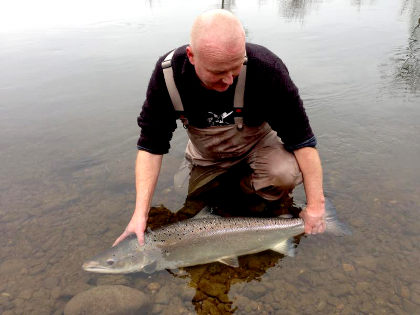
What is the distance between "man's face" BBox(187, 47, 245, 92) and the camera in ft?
8.16

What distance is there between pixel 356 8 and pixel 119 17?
9.92 meters

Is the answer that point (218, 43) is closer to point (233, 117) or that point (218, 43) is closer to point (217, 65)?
point (217, 65)

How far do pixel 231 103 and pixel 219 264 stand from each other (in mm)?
1479

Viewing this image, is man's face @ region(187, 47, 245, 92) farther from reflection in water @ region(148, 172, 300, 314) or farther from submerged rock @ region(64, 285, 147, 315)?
submerged rock @ region(64, 285, 147, 315)

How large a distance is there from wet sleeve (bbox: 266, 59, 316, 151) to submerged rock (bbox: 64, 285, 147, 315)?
1.83 meters

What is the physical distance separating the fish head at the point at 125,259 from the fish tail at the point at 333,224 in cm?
163

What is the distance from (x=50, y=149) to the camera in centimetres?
556

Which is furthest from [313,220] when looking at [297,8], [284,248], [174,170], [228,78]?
[297,8]

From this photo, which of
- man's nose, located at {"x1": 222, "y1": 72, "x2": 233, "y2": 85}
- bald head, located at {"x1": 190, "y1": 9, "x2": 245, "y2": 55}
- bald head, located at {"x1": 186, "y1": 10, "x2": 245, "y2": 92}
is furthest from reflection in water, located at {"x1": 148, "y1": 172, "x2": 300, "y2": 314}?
bald head, located at {"x1": 190, "y1": 9, "x2": 245, "y2": 55}

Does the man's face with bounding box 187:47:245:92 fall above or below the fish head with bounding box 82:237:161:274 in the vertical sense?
above

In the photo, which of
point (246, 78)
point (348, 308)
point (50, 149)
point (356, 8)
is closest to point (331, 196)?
point (348, 308)

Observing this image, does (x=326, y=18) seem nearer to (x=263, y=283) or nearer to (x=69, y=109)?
(x=69, y=109)

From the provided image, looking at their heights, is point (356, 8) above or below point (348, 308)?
above

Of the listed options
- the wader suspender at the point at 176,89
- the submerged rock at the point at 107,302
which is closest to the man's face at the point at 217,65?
the wader suspender at the point at 176,89
